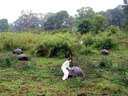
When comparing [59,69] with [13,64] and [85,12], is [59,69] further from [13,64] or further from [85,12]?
[85,12]

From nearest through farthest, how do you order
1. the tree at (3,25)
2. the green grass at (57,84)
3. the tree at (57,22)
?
1. the green grass at (57,84)
2. the tree at (57,22)
3. the tree at (3,25)

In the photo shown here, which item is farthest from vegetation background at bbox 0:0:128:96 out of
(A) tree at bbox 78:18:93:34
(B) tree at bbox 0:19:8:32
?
(B) tree at bbox 0:19:8:32

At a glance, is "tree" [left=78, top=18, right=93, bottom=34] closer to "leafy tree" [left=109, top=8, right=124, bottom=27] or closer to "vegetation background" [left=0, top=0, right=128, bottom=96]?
"vegetation background" [left=0, top=0, right=128, bottom=96]

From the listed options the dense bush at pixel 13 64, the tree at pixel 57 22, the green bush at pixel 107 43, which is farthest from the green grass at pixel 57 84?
the tree at pixel 57 22

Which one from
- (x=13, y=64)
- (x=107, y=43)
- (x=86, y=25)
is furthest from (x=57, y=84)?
(x=86, y=25)

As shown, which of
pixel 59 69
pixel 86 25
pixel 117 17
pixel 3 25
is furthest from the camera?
pixel 3 25

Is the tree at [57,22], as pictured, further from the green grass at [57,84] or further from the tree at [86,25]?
the green grass at [57,84]

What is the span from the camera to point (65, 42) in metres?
10.5

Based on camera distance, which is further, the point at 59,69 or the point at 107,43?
the point at 107,43

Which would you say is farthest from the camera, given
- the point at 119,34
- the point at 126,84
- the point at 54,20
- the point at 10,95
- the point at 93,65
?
the point at 54,20

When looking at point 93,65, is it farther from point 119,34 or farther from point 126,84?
point 119,34

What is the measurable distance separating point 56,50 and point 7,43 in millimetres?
4282

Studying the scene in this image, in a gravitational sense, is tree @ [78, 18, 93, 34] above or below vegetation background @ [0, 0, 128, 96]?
above

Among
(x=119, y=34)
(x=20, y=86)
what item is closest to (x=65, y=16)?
(x=119, y=34)
